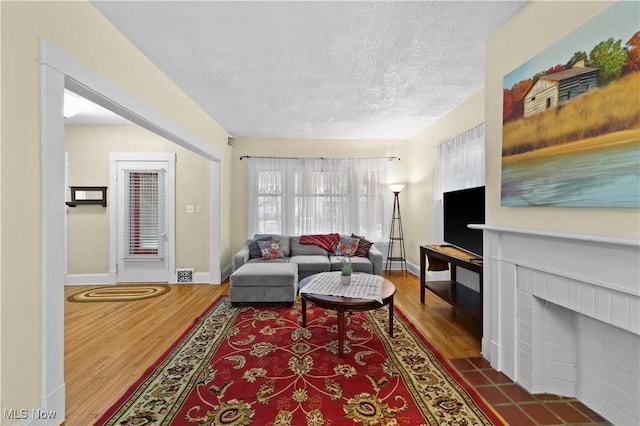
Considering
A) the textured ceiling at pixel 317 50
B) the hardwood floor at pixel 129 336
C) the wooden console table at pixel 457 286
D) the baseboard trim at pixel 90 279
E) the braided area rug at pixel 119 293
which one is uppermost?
the textured ceiling at pixel 317 50

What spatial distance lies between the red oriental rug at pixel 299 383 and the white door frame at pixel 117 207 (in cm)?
223

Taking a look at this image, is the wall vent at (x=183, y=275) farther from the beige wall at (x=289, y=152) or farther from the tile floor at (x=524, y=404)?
the tile floor at (x=524, y=404)

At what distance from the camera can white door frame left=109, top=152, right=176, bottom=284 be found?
468 centimetres

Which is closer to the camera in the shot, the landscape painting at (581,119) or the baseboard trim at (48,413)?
the landscape painting at (581,119)

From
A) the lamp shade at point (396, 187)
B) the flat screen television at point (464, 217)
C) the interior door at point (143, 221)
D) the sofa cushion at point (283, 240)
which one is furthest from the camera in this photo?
the lamp shade at point (396, 187)

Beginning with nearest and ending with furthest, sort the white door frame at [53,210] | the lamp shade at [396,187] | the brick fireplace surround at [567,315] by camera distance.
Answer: the brick fireplace surround at [567,315], the white door frame at [53,210], the lamp shade at [396,187]

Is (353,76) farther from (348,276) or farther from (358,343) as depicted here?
(358,343)

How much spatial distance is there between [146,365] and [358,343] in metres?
1.80

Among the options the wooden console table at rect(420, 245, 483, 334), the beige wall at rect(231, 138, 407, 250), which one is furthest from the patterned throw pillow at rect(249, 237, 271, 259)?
the wooden console table at rect(420, 245, 483, 334)

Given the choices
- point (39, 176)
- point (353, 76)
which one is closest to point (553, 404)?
point (353, 76)

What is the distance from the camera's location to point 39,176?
5.09 feet

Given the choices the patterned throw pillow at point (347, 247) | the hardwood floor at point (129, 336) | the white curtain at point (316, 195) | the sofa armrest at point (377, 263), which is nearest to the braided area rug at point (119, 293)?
the hardwood floor at point (129, 336)

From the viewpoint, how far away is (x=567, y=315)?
6.20 feet

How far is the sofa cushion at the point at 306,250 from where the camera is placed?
5.05 metres
